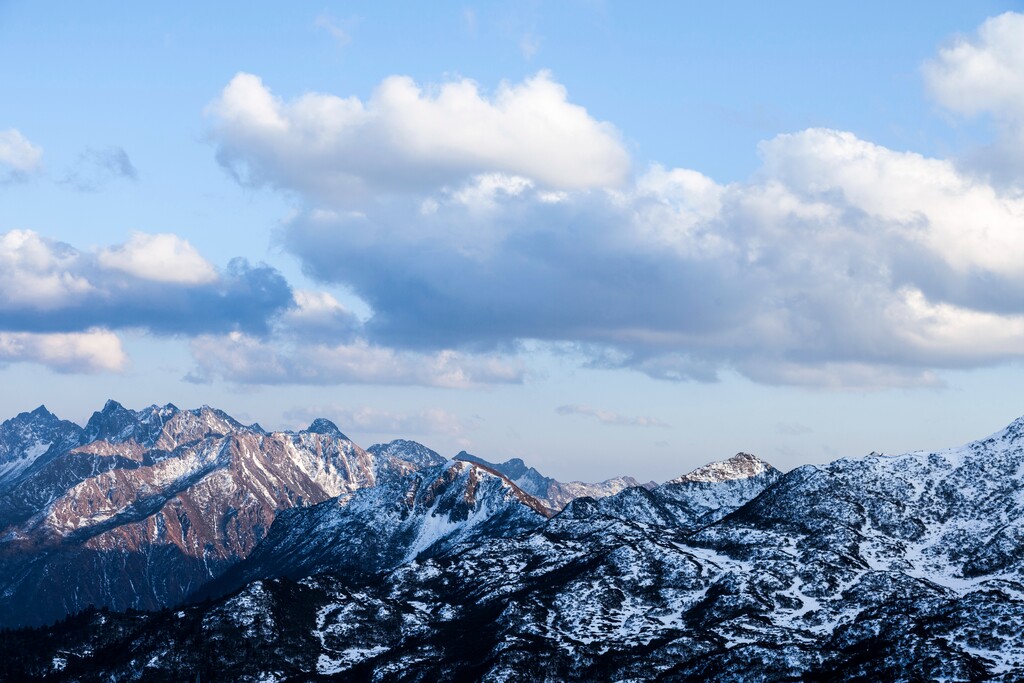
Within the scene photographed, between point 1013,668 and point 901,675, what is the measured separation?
63.6ft

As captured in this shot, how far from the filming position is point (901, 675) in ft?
655

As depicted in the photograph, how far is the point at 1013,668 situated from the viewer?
198625 millimetres
